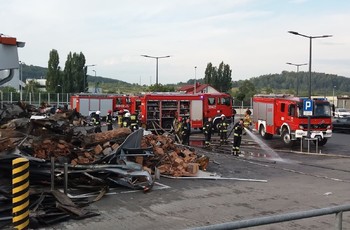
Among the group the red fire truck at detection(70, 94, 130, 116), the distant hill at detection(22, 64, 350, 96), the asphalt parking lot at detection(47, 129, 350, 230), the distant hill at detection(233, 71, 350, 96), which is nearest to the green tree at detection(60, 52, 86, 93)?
the distant hill at detection(22, 64, 350, 96)

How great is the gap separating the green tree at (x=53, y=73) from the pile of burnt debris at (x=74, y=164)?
67944 mm

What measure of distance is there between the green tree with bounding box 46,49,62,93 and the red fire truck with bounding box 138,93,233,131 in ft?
177

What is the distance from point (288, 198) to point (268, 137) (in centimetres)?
1620

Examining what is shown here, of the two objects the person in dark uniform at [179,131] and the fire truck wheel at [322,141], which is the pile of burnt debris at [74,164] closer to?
the person in dark uniform at [179,131]

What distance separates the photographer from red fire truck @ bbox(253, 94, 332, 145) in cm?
2123

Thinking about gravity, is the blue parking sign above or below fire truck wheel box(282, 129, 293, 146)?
above

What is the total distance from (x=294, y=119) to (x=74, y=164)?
1394 centimetres

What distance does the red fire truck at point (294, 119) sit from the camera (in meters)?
21.2

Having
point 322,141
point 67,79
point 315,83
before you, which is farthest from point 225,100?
point 315,83

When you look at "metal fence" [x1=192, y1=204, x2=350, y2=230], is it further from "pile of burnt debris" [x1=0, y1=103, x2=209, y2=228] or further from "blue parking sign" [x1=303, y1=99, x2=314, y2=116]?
"blue parking sign" [x1=303, y1=99, x2=314, y2=116]

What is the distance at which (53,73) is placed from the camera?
7944 cm

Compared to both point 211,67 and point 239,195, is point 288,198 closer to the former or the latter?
point 239,195

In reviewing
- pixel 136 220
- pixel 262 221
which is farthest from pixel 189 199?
pixel 262 221

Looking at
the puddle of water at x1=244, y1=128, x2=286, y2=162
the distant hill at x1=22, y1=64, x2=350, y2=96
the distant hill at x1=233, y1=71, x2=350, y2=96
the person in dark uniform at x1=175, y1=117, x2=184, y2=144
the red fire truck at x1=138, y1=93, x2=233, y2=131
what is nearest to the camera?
the puddle of water at x1=244, y1=128, x2=286, y2=162
